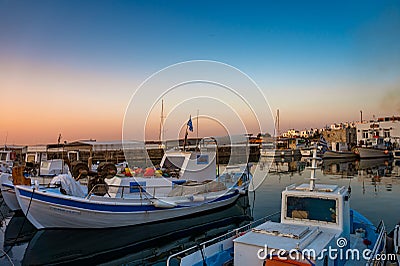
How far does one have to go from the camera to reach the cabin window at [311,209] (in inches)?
290

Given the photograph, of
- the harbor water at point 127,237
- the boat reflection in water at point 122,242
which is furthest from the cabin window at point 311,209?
the boat reflection in water at point 122,242

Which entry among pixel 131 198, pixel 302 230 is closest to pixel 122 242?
pixel 131 198

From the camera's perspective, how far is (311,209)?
24.8ft

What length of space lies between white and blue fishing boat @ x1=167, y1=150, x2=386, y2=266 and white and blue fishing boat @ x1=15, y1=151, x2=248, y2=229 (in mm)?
7777

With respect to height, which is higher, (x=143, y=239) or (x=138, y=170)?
(x=138, y=170)

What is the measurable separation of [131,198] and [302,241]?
34.4 ft

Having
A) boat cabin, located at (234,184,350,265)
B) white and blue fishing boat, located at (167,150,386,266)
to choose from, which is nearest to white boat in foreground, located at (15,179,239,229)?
white and blue fishing boat, located at (167,150,386,266)

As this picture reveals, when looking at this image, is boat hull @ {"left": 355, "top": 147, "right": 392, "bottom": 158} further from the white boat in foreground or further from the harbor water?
the white boat in foreground

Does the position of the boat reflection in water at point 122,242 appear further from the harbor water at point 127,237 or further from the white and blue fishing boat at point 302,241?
the white and blue fishing boat at point 302,241

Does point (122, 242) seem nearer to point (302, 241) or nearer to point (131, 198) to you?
point (131, 198)

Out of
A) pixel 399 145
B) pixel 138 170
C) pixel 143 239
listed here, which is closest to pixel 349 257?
pixel 143 239

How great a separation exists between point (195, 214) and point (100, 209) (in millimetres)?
5564

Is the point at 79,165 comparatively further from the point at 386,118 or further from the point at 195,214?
the point at 386,118

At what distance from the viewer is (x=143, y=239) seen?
13.7 metres
